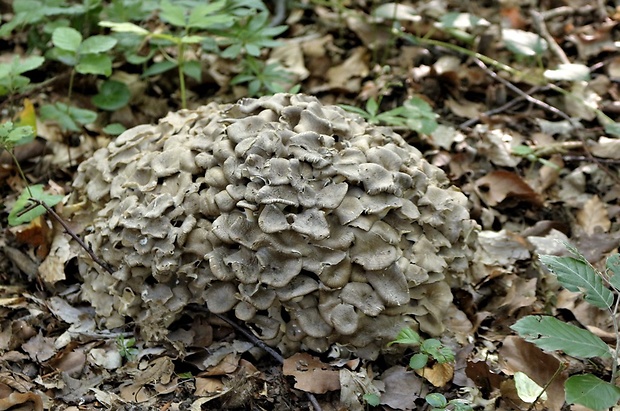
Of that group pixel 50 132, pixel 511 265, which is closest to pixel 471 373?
pixel 511 265

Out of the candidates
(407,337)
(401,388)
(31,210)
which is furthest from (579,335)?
(31,210)

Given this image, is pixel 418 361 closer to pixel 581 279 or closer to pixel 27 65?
pixel 581 279

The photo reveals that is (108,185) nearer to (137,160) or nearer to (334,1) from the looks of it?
(137,160)

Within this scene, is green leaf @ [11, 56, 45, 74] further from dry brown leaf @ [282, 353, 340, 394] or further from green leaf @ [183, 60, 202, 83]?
dry brown leaf @ [282, 353, 340, 394]

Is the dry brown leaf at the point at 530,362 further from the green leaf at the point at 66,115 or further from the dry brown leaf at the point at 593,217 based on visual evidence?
the green leaf at the point at 66,115

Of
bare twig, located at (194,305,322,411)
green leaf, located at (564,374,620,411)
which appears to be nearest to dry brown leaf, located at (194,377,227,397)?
bare twig, located at (194,305,322,411)
